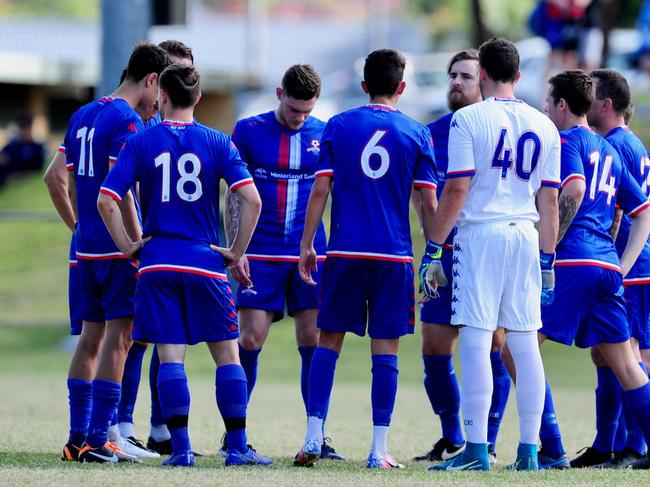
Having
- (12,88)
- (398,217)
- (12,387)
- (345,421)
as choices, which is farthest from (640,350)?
(12,88)

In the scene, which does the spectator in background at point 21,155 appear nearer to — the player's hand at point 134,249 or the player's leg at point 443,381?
the player's leg at point 443,381

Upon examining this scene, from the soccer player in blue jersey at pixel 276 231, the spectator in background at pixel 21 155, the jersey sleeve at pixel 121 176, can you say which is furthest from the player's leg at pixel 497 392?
the spectator in background at pixel 21 155

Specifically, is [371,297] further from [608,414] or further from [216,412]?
[216,412]

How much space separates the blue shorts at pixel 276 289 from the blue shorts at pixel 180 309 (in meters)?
1.20

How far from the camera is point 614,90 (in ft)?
25.5

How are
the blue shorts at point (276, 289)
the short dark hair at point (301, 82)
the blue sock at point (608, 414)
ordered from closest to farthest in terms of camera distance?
the blue sock at point (608, 414) < the short dark hair at point (301, 82) < the blue shorts at point (276, 289)

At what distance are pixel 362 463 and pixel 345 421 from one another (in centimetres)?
264

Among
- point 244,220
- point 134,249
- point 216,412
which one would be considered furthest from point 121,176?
point 216,412

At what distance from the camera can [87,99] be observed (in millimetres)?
32438

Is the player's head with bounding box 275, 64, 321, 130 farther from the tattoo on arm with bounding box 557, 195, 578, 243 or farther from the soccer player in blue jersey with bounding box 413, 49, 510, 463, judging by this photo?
the tattoo on arm with bounding box 557, 195, 578, 243

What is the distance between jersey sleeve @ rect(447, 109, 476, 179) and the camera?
680 centimetres

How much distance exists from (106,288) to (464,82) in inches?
107

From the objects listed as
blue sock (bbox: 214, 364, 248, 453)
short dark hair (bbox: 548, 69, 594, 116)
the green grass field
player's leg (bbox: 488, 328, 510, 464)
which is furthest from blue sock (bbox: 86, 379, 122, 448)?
short dark hair (bbox: 548, 69, 594, 116)

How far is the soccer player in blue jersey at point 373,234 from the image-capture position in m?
7.09
